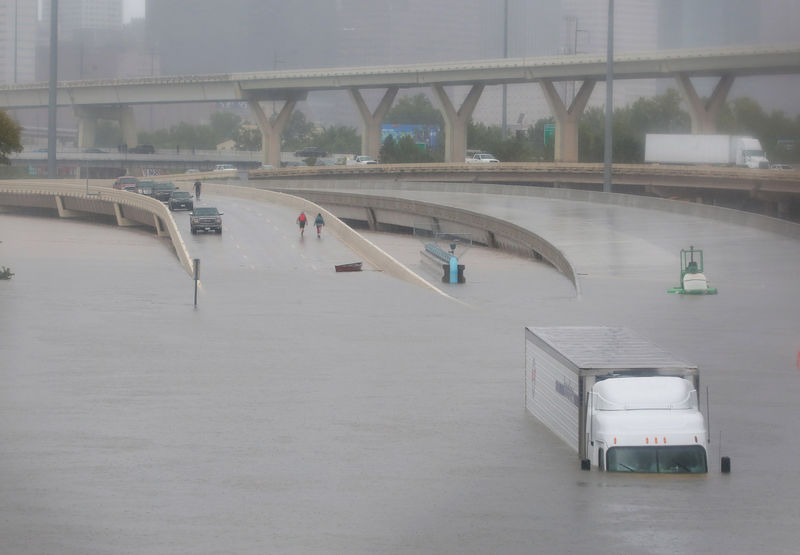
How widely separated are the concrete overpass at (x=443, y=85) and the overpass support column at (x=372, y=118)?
111mm

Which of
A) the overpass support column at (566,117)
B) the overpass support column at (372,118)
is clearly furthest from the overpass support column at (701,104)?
the overpass support column at (372,118)

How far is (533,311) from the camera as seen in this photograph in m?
41.2

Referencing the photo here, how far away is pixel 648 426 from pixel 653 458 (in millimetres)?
587

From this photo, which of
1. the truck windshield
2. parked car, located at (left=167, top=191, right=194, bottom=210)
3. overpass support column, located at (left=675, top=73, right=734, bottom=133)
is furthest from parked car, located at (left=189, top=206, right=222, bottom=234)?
the truck windshield

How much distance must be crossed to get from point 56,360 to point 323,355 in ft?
21.5

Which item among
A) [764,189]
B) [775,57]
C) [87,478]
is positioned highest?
[775,57]

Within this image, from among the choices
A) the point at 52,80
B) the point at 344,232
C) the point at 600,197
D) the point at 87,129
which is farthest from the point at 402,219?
the point at 87,129

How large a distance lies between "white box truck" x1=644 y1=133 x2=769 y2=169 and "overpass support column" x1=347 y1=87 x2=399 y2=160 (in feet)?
136

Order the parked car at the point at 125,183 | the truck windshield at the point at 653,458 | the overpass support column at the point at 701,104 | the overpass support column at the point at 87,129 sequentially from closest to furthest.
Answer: the truck windshield at the point at 653,458, the parked car at the point at 125,183, the overpass support column at the point at 701,104, the overpass support column at the point at 87,129

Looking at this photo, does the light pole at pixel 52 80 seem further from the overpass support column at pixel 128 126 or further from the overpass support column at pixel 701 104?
the overpass support column at pixel 128 126

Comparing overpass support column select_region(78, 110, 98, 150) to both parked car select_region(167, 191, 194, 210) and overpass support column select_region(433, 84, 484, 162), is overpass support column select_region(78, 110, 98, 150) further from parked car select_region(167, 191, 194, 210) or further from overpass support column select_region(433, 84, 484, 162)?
parked car select_region(167, 191, 194, 210)

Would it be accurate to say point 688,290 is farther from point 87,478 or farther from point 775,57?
point 775,57

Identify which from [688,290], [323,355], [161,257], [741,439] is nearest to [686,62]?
[161,257]

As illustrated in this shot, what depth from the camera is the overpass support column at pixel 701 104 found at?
342ft
